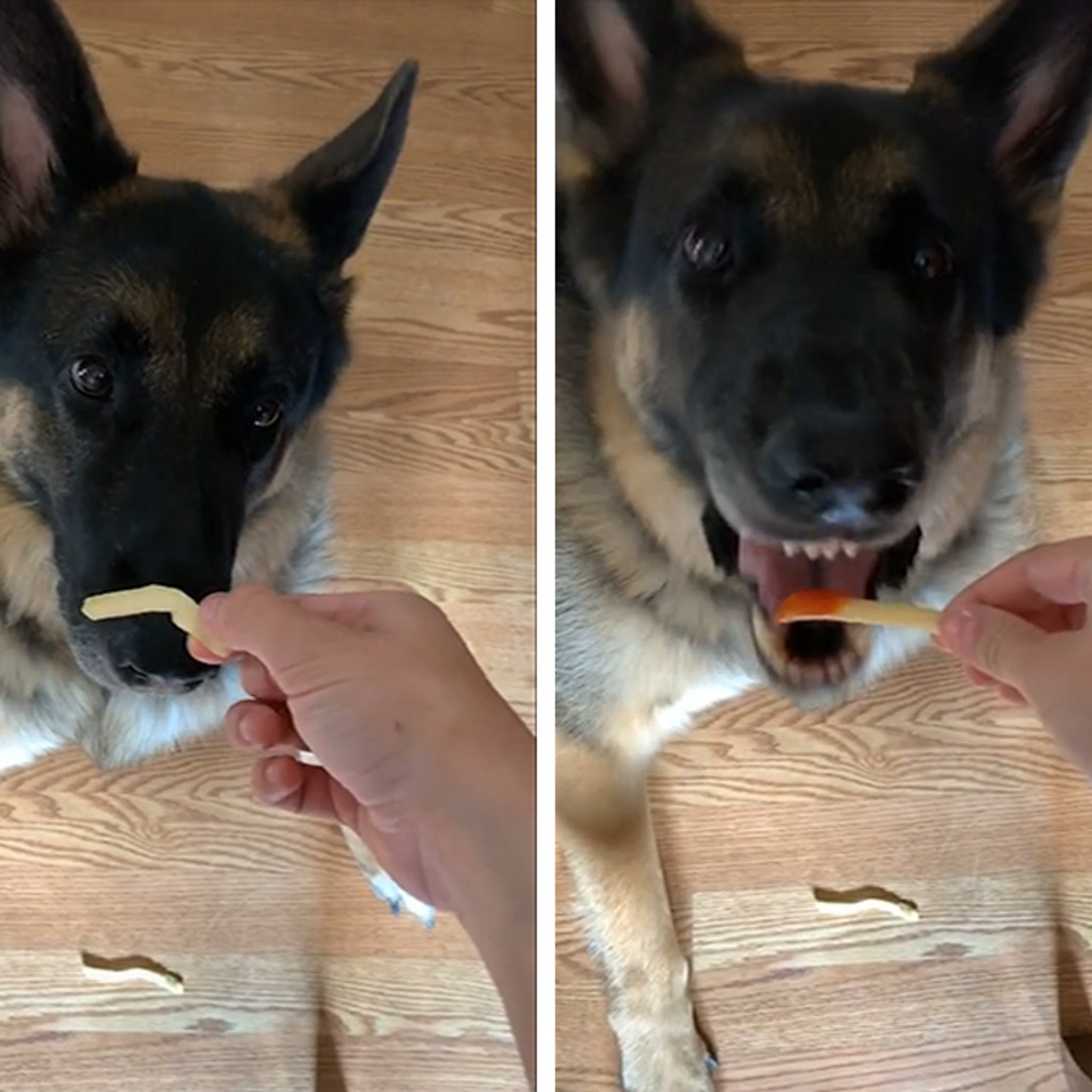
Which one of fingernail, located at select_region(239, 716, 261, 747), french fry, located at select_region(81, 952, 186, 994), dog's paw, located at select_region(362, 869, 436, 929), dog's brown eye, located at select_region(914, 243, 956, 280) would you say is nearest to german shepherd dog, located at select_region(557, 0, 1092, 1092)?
dog's brown eye, located at select_region(914, 243, 956, 280)

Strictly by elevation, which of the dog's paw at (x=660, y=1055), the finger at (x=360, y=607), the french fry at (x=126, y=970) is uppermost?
the finger at (x=360, y=607)

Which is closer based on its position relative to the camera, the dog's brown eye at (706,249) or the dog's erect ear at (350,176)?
the dog's brown eye at (706,249)

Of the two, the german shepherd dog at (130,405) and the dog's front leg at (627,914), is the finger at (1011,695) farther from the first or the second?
the german shepherd dog at (130,405)

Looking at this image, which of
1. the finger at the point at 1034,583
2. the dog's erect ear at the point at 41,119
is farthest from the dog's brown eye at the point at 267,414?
the finger at the point at 1034,583

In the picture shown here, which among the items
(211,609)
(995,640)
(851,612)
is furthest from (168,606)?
(995,640)

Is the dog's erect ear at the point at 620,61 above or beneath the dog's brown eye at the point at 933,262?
above

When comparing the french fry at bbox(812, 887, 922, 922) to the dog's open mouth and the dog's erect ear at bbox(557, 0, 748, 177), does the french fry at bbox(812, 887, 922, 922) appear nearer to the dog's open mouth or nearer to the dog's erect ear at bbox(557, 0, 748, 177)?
the dog's open mouth
